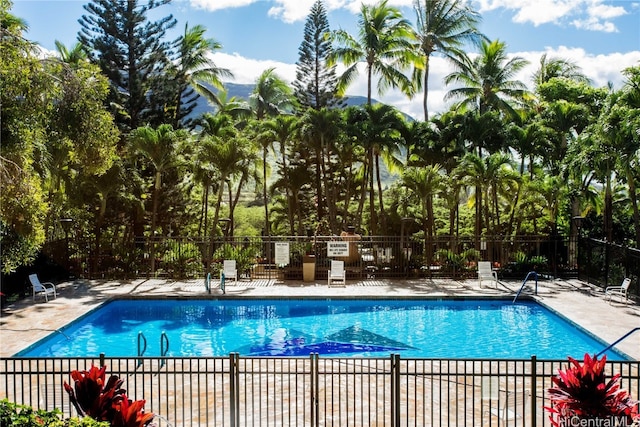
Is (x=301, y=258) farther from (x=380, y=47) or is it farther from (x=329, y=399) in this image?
(x=329, y=399)

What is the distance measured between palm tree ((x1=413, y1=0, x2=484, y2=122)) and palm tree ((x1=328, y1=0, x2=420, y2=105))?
125 centimetres

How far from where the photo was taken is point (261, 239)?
774 inches

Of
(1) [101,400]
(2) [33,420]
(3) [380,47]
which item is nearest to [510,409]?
(1) [101,400]

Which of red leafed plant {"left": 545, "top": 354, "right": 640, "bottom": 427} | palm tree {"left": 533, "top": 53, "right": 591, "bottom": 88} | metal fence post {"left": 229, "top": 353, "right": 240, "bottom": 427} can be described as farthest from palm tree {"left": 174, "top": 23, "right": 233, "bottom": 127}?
red leafed plant {"left": 545, "top": 354, "right": 640, "bottom": 427}

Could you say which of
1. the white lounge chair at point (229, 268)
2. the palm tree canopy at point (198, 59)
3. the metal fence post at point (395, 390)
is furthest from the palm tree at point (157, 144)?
the metal fence post at point (395, 390)

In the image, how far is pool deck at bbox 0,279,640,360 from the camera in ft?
38.8

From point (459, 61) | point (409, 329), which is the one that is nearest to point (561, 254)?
point (409, 329)

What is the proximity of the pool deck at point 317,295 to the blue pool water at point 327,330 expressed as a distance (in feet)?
0.83

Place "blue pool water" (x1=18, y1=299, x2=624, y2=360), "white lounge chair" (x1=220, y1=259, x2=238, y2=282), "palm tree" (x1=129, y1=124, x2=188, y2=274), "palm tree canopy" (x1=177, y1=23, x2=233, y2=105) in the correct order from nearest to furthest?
"blue pool water" (x1=18, y1=299, x2=624, y2=360) < "white lounge chair" (x1=220, y1=259, x2=238, y2=282) < "palm tree" (x1=129, y1=124, x2=188, y2=274) < "palm tree canopy" (x1=177, y1=23, x2=233, y2=105)

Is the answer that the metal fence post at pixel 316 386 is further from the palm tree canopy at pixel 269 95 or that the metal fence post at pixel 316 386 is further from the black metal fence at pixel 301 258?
the palm tree canopy at pixel 269 95

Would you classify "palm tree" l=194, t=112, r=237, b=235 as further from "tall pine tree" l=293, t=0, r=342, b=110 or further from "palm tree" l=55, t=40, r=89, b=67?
"tall pine tree" l=293, t=0, r=342, b=110

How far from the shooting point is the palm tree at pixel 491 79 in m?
26.2

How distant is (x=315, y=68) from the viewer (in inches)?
1362

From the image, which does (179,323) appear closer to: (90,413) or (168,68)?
(90,413)
